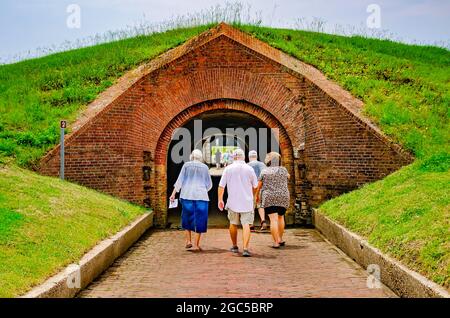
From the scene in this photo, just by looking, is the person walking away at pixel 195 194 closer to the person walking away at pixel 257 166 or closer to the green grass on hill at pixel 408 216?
the person walking away at pixel 257 166

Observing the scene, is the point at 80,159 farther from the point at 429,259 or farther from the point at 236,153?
the point at 429,259

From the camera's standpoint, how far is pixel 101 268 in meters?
8.02

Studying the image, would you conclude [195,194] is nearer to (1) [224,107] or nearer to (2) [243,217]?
(2) [243,217]

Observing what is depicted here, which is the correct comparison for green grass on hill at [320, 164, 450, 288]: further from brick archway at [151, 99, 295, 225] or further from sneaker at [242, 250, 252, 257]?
brick archway at [151, 99, 295, 225]

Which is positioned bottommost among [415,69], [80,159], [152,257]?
[152,257]

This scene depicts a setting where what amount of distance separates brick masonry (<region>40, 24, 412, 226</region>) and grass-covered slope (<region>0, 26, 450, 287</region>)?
88cm

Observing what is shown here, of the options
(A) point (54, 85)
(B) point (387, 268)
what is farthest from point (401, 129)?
(A) point (54, 85)

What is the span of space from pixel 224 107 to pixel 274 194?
17.0 ft

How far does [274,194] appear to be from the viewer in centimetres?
1050

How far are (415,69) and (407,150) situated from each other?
6928mm

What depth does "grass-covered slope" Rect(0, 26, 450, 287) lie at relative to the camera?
8.12m

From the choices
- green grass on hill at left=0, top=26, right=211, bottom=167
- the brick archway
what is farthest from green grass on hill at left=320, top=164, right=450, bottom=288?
green grass on hill at left=0, top=26, right=211, bottom=167
